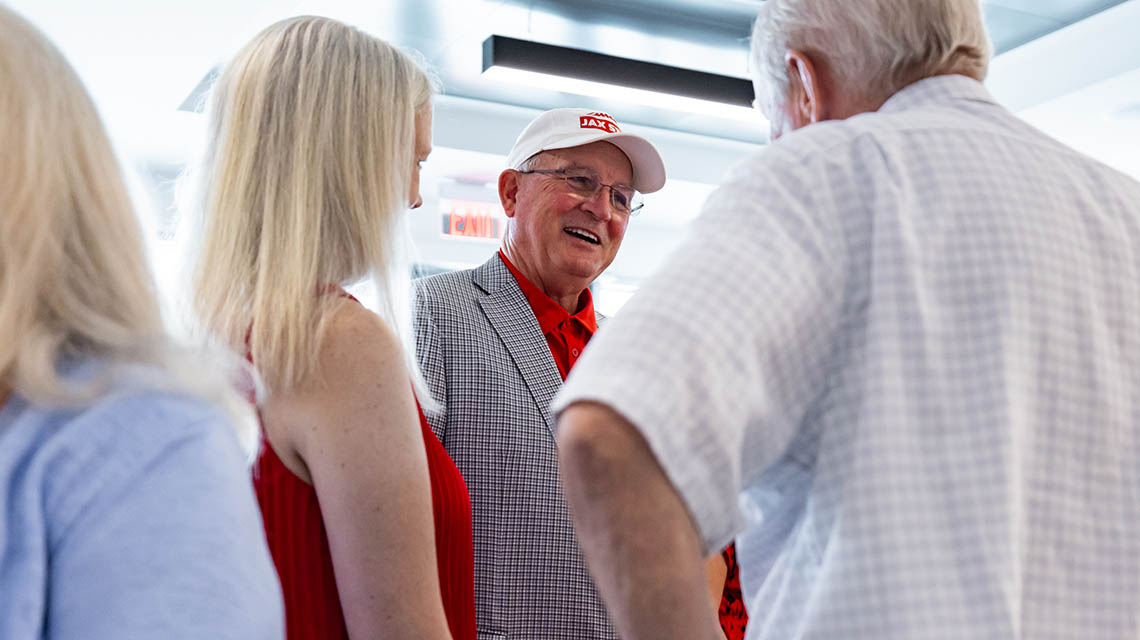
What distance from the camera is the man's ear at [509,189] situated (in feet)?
8.57

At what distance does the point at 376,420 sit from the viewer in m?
1.14

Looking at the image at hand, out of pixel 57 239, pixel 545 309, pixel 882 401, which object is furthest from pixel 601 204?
pixel 57 239

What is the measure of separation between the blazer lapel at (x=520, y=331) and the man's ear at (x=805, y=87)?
97cm

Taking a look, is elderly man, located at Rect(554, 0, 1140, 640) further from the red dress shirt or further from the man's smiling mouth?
the man's smiling mouth

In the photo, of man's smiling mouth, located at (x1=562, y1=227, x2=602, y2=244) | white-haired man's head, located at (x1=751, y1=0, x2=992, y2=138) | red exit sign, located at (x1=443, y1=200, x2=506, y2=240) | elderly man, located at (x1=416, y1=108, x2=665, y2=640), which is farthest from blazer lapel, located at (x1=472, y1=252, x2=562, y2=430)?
red exit sign, located at (x1=443, y1=200, x2=506, y2=240)

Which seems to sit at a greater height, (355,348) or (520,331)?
(355,348)

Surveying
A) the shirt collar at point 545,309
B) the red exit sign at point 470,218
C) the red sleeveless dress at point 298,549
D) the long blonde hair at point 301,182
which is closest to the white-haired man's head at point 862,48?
the long blonde hair at point 301,182

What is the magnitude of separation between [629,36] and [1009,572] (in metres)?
4.97

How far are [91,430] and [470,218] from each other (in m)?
7.64

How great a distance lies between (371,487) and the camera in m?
1.13

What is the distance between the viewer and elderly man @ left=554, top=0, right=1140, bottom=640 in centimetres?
90

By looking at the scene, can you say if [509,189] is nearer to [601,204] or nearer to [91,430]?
[601,204]

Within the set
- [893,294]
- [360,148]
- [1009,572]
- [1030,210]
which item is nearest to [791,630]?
[1009,572]

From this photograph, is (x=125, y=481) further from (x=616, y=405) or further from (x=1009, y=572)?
(x=1009, y=572)
